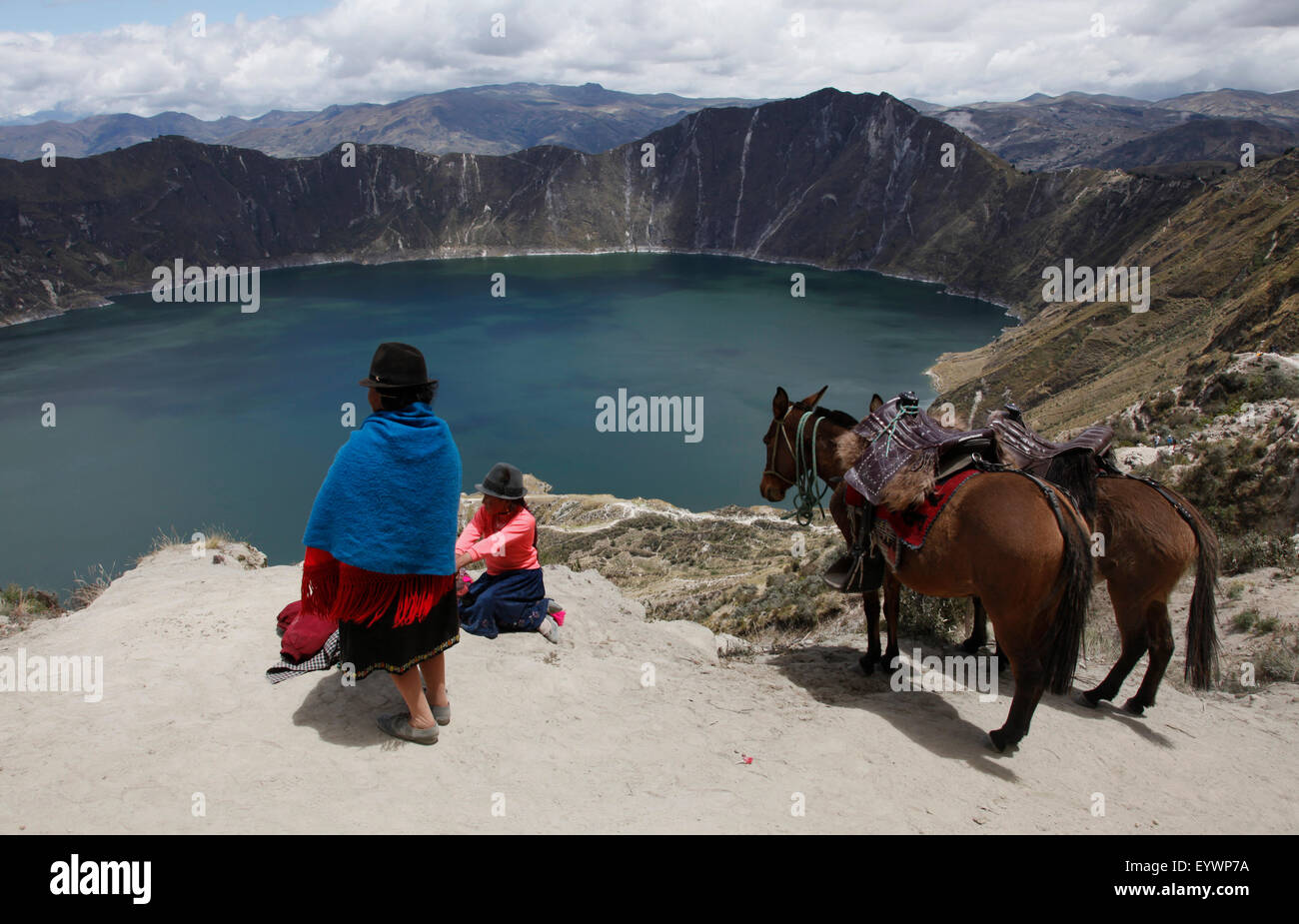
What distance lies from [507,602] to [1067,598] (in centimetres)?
390

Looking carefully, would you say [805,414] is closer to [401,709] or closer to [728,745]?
[728,745]

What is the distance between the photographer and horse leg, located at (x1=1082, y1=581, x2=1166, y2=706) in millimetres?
5156

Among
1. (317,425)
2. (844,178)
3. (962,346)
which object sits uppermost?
(844,178)

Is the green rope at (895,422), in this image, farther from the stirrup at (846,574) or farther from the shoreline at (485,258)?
the shoreline at (485,258)

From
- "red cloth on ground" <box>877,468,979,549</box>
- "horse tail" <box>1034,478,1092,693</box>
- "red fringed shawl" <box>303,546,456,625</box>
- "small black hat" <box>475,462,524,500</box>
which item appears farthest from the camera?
"small black hat" <box>475,462,524,500</box>

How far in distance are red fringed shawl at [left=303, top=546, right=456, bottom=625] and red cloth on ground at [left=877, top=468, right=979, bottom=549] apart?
10.2 ft

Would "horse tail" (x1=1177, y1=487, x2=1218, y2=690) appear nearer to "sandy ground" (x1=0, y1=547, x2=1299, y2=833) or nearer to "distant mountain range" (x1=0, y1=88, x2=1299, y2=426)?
"sandy ground" (x1=0, y1=547, x2=1299, y2=833)

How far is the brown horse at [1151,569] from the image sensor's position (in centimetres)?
493

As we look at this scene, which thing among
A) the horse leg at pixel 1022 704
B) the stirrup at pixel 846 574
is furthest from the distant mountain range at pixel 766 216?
the horse leg at pixel 1022 704

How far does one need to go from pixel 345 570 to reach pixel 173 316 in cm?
10126

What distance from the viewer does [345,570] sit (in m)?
3.60

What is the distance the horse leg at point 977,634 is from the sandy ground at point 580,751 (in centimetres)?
88

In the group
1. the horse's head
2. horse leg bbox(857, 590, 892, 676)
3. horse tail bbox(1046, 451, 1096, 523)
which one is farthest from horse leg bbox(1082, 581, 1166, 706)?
the horse's head
